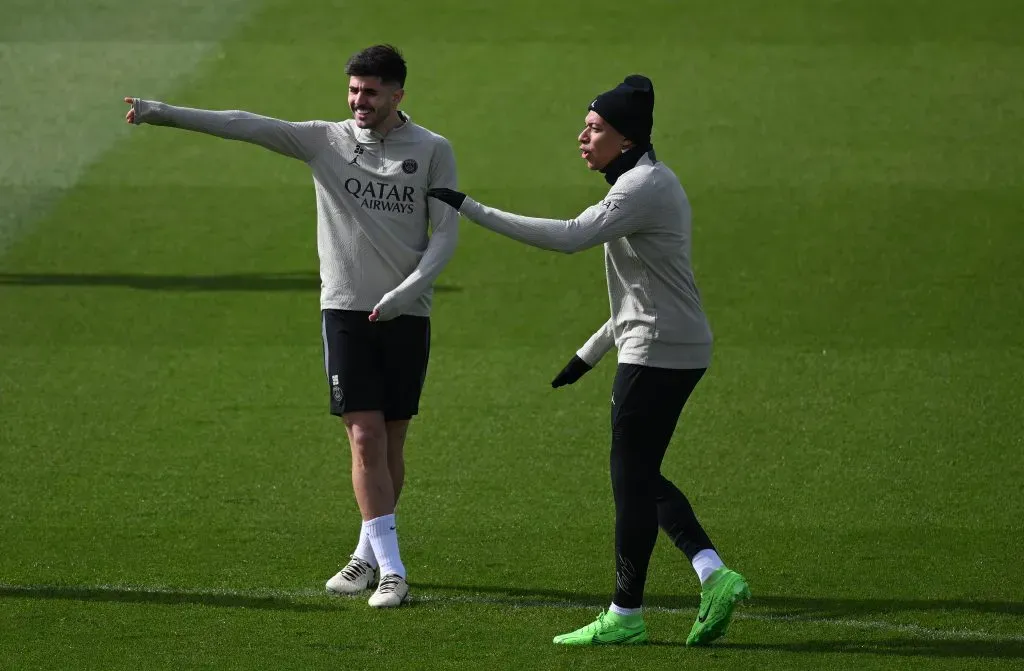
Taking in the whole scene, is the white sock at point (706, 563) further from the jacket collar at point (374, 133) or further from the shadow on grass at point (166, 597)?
the jacket collar at point (374, 133)

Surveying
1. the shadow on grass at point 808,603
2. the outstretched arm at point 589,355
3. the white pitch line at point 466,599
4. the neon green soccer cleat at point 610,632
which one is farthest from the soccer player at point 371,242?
the neon green soccer cleat at point 610,632

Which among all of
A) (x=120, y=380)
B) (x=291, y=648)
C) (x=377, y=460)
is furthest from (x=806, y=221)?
(x=291, y=648)

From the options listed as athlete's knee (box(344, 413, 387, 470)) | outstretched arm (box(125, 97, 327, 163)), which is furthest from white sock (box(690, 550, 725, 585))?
outstretched arm (box(125, 97, 327, 163))

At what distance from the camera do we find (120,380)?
1059 centimetres

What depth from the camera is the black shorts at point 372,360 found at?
6.73 m

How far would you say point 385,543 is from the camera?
6711 mm

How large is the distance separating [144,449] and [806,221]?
7.15 meters

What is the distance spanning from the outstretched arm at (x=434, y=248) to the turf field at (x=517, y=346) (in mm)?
1190

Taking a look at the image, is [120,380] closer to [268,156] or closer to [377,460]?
[377,460]

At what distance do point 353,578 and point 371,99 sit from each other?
1.92 meters

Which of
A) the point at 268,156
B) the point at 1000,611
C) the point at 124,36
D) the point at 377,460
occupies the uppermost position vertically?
the point at 124,36

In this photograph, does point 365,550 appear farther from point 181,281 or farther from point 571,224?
point 181,281

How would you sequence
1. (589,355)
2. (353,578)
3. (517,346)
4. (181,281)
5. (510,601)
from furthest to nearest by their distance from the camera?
(181,281)
(517,346)
(353,578)
(510,601)
(589,355)

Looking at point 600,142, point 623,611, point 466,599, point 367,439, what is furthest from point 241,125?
point 623,611
